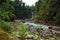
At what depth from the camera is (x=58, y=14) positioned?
32875 mm

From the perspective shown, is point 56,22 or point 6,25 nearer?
point 6,25

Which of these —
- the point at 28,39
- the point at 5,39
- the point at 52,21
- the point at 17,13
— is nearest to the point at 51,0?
the point at 52,21

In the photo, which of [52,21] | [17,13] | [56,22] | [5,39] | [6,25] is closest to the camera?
[5,39]

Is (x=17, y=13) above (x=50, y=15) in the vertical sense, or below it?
below

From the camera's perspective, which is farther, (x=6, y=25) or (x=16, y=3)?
(x=16, y=3)

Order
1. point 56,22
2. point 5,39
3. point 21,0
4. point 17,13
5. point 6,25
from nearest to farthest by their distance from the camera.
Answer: point 5,39, point 6,25, point 56,22, point 17,13, point 21,0

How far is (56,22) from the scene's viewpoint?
106ft

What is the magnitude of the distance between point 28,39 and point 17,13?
60635 mm

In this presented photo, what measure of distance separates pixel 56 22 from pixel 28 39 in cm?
2116

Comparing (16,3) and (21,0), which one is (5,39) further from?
(21,0)

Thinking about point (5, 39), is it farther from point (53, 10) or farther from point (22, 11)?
point (22, 11)

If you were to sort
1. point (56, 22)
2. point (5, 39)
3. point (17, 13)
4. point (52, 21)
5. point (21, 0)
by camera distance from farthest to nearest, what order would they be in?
point (21, 0)
point (17, 13)
point (52, 21)
point (56, 22)
point (5, 39)

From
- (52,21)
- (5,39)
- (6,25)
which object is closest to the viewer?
(5,39)

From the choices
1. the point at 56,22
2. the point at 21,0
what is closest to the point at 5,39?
the point at 56,22
